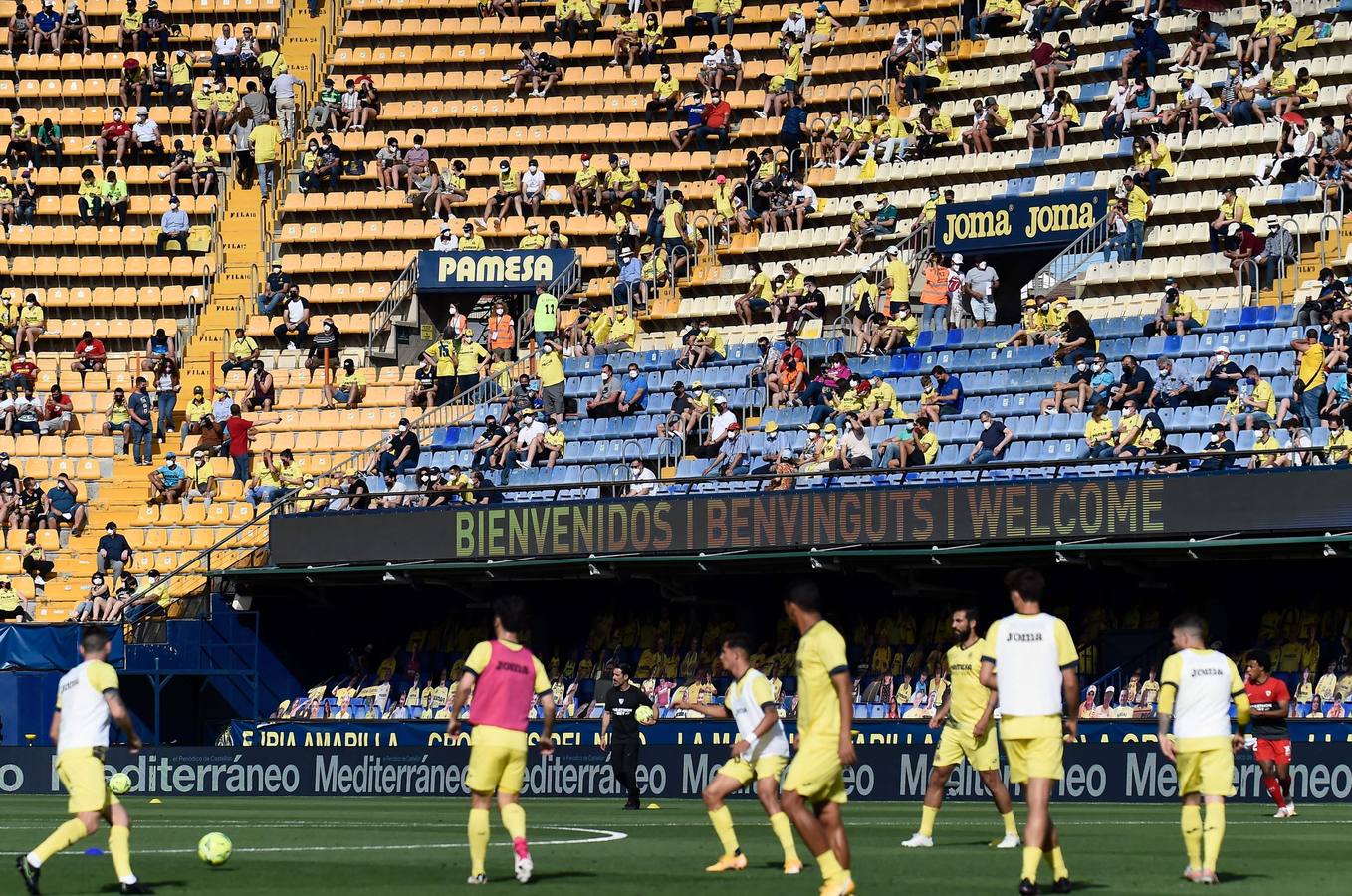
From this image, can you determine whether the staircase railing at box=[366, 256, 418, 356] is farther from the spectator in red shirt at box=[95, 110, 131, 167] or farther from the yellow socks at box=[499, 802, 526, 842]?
the yellow socks at box=[499, 802, 526, 842]

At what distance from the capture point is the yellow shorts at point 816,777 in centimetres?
1230

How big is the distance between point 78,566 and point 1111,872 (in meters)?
24.6

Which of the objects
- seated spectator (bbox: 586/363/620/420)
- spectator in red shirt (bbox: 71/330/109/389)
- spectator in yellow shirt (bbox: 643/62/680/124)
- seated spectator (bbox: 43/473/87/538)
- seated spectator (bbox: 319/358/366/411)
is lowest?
seated spectator (bbox: 43/473/87/538)

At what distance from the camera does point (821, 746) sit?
491 inches

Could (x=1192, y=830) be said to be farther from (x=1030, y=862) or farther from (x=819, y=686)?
(x=819, y=686)

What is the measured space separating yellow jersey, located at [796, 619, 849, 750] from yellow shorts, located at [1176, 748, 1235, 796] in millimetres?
2489

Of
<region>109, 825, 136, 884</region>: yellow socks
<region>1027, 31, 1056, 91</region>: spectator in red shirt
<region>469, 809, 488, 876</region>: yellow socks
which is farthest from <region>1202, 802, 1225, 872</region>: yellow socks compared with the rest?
<region>1027, 31, 1056, 91</region>: spectator in red shirt

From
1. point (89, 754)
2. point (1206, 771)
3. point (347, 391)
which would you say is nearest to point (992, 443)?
point (347, 391)

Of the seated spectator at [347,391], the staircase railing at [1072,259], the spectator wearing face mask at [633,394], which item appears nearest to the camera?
the spectator wearing face mask at [633,394]

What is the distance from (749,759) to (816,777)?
245cm

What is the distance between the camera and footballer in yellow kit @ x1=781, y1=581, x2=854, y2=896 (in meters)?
12.2

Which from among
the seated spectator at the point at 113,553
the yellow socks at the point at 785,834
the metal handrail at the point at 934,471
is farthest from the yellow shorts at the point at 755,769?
the seated spectator at the point at 113,553

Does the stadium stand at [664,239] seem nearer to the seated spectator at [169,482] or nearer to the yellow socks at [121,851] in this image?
the seated spectator at [169,482]

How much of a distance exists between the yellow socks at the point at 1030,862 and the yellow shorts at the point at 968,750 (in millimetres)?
4451
